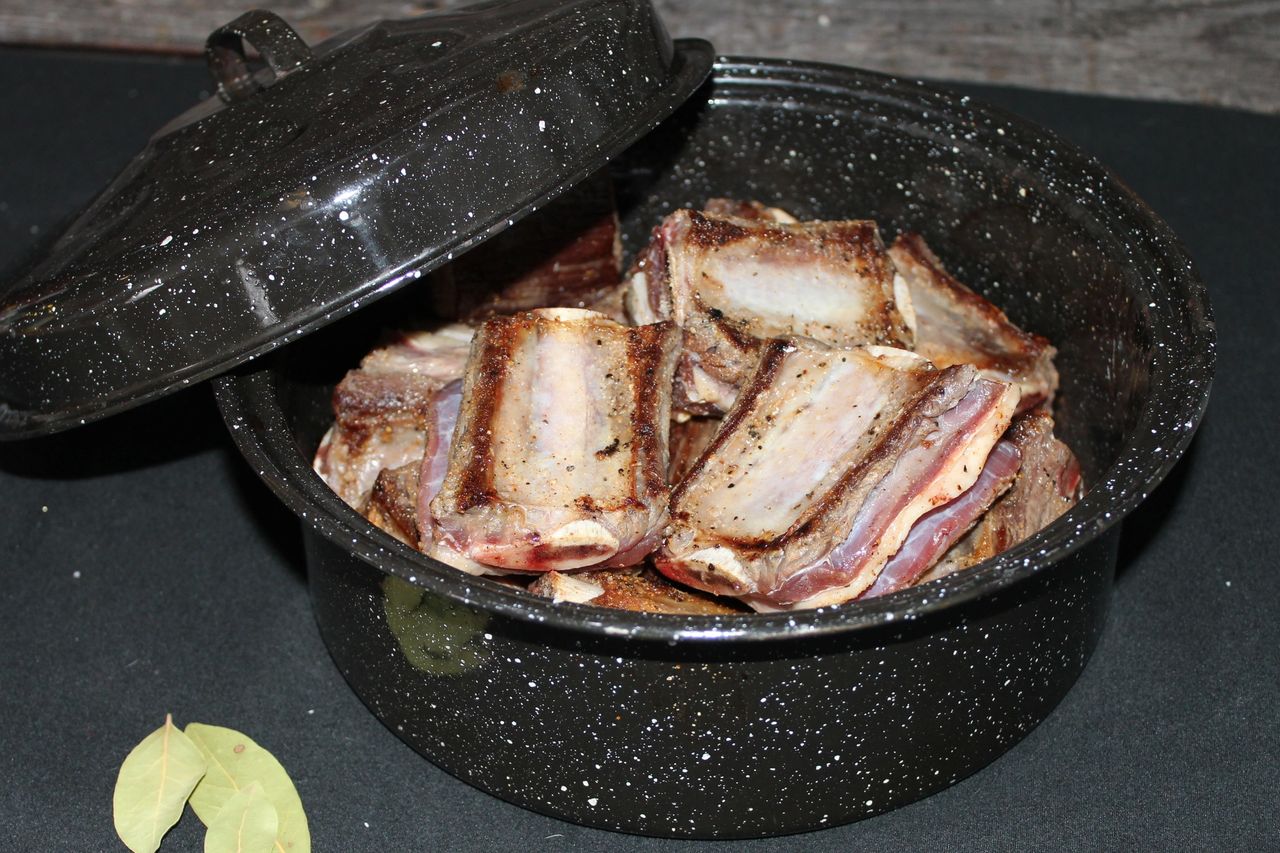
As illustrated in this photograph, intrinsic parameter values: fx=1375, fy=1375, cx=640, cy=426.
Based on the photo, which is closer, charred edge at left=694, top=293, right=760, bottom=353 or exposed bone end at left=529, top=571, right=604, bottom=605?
exposed bone end at left=529, top=571, right=604, bottom=605

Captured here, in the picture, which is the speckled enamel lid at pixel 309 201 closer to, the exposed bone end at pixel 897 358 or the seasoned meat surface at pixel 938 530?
the exposed bone end at pixel 897 358

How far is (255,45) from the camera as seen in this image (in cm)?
206

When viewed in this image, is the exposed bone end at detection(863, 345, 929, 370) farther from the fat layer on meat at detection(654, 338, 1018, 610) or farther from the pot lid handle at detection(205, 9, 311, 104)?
the pot lid handle at detection(205, 9, 311, 104)

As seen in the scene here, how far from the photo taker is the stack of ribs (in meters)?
1.84

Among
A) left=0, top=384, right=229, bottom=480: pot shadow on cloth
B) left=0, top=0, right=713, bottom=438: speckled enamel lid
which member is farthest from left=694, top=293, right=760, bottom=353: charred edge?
left=0, top=384, right=229, bottom=480: pot shadow on cloth

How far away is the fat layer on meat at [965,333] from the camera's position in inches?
87.0

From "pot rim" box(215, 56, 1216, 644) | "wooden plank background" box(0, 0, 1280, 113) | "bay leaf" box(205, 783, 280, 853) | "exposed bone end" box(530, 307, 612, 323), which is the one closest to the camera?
"pot rim" box(215, 56, 1216, 644)

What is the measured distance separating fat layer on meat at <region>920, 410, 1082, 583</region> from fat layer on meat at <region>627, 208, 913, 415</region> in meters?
0.26

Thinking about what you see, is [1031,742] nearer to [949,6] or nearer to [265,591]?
[265,591]

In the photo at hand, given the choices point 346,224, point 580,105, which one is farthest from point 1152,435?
point 346,224

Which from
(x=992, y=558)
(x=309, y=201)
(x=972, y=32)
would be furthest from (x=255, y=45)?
(x=972, y=32)

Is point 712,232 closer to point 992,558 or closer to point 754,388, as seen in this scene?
point 754,388

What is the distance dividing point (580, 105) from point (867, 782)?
102cm

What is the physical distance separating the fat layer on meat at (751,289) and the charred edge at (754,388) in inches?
3.1
